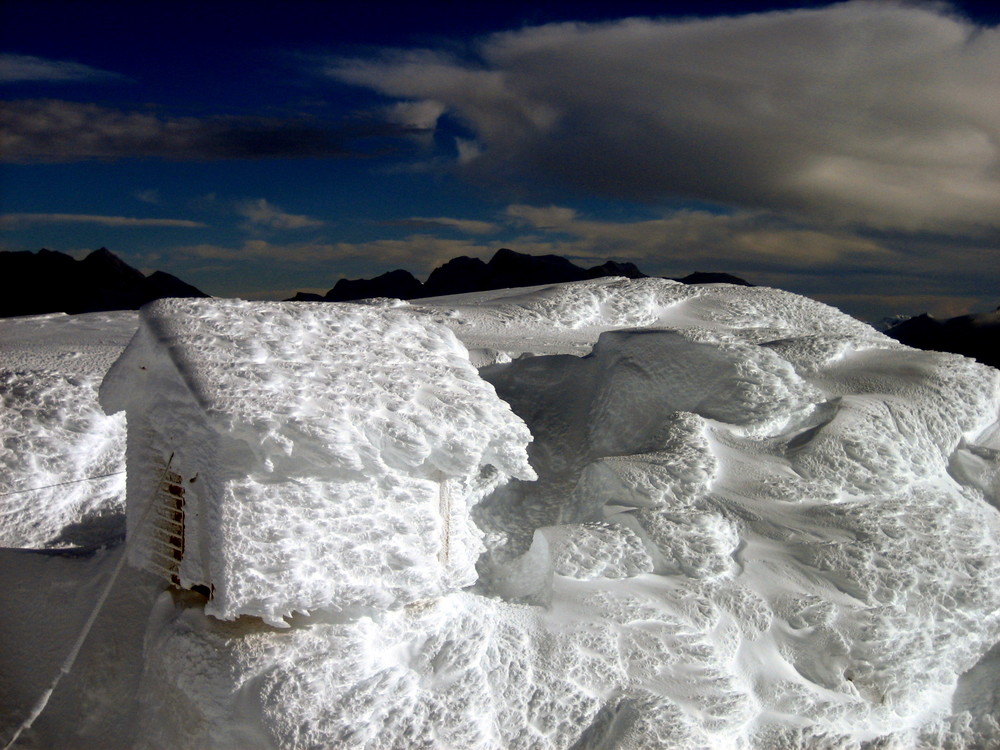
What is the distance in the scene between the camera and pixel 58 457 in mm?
5961

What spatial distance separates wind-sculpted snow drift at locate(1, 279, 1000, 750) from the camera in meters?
3.71

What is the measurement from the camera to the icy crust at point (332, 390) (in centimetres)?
361

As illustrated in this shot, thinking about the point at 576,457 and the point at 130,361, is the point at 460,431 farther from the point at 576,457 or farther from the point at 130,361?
the point at 576,457

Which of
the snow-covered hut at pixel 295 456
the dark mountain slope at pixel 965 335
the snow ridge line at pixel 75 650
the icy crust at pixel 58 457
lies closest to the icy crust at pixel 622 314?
the icy crust at pixel 58 457

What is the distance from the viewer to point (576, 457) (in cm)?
622

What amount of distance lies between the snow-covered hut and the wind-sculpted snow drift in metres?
0.28

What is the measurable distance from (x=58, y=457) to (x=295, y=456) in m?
3.33

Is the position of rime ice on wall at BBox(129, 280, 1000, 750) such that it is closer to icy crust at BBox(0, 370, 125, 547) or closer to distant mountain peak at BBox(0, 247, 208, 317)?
icy crust at BBox(0, 370, 125, 547)

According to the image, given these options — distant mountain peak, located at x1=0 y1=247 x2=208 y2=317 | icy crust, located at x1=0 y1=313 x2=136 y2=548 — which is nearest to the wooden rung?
icy crust, located at x1=0 y1=313 x2=136 y2=548

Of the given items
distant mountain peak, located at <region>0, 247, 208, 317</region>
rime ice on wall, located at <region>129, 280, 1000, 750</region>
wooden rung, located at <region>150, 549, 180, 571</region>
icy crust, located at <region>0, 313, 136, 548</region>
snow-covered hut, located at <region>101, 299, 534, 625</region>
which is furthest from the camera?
distant mountain peak, located at <region>0, 247, 208, 317</region>

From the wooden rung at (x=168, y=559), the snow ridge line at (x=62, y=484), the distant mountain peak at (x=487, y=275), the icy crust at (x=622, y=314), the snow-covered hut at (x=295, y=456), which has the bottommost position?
the snow ridge line at (x=62, y=484)

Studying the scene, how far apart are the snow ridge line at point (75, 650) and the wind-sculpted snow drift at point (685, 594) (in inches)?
5.1

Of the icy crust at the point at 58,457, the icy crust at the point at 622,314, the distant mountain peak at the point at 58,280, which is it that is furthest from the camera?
the distant mountain peak at the point at 58,280

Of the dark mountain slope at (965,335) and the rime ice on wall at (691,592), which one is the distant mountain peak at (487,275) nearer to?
the dark mountain slope at (965,335)
